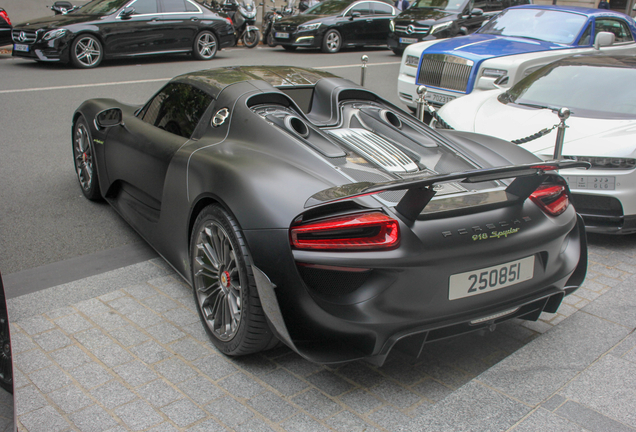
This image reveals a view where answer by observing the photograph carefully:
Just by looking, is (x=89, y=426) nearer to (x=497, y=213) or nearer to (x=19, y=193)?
(x=497, y=213)

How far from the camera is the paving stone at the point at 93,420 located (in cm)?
243

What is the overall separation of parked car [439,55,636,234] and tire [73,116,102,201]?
3203 mm

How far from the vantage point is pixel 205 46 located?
14.1 meters

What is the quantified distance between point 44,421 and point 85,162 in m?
3.06

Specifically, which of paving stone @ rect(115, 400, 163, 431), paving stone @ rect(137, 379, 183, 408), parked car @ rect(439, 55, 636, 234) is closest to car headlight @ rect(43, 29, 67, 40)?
parked car @ rect(439, 55, 636, 234)

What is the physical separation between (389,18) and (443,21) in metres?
3.39

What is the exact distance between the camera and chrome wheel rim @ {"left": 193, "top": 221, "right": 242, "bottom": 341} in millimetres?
2848

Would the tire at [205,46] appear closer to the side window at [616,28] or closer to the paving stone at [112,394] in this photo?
the side window at [616,28]

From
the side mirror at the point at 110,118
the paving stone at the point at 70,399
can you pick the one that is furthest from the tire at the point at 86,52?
the paving stone at the point at 70,399

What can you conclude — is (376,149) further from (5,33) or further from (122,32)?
(5,33)

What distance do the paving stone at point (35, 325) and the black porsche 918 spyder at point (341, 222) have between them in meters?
0.75

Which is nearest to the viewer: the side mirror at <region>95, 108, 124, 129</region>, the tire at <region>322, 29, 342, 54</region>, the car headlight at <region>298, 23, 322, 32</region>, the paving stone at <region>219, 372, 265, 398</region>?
the paving stone at <region>219, 372, 265, 398</region>

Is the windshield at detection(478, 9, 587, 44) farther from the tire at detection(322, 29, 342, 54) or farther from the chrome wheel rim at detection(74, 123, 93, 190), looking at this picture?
the tire at detection(322, 29, 342, 54)

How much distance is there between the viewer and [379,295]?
244 cm
